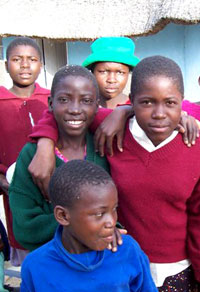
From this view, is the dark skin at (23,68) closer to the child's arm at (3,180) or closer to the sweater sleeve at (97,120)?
the child's arm at (3,180)

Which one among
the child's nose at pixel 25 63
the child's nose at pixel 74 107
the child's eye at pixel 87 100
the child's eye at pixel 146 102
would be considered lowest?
the child's nose at pixel 74 107

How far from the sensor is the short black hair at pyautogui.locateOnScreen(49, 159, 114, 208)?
112 centimetres

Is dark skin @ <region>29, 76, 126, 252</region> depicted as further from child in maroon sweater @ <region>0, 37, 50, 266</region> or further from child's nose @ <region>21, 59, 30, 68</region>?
child's nose @ <region>21, 59, 30, 68</region>

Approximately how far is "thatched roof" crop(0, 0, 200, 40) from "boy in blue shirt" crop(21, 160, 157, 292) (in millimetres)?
4104

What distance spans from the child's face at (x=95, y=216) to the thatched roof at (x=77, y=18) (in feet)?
13.5

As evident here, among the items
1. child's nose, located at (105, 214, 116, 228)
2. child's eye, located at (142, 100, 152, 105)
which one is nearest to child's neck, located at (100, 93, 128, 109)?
child's eye, located at (142, 100, 152, 105)

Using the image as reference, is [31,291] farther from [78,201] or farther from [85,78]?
[85,78]

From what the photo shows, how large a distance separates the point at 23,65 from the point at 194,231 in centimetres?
165

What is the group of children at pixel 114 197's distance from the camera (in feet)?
3.73

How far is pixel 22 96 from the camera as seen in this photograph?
2.41 m

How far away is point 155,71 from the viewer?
1.30m

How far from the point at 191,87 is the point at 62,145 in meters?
4.20

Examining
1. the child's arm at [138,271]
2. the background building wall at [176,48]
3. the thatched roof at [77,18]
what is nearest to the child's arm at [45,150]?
the child's arm at [138,271]

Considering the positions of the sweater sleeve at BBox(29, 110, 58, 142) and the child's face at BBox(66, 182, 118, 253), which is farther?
the sweater sleeve at BBox(29, 110, 58, 142)
